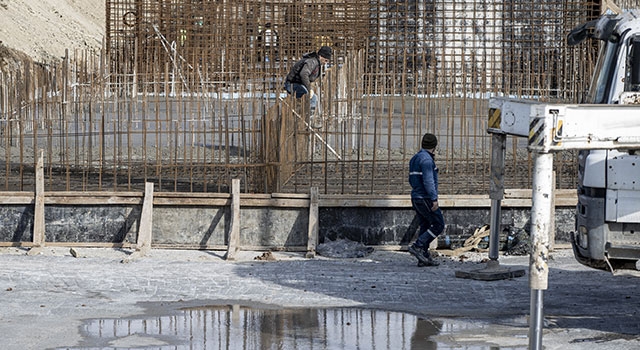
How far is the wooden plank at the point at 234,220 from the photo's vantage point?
1296cm

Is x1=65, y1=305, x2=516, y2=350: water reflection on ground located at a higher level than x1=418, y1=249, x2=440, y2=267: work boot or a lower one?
lower

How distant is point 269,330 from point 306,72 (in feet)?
29.2

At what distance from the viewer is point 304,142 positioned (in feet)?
55.3

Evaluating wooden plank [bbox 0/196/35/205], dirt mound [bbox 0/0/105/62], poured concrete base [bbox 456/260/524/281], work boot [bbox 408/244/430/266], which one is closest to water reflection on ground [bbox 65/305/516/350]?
poured concrete base [bbox 456/260/524/281]

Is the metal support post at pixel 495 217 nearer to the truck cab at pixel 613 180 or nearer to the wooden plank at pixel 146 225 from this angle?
the truck cab at pixel 613 180

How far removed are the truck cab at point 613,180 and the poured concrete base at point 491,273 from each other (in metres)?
1.89

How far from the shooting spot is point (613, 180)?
30.2ft

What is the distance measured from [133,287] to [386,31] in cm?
1874

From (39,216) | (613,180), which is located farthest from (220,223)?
(613,180)

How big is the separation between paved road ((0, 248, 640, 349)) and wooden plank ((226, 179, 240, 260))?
0.21 m

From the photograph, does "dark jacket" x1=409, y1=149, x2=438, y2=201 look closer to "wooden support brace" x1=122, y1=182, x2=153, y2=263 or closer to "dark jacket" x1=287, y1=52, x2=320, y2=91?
"wooden support brace" x1=122, y1=182, x2=153, y2=263

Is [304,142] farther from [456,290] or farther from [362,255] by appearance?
[456,290]

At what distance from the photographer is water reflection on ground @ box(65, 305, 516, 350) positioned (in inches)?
352

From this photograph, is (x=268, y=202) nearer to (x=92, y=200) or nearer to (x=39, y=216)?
(x=92, y=200)
